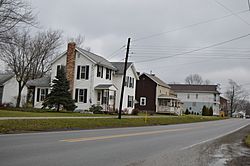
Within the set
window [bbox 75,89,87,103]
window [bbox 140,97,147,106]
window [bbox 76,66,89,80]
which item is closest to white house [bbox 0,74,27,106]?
window [bbox 75,89,87,103]

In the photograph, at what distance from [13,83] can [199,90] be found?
6304 cm

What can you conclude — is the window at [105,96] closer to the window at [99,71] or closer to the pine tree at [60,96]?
the window at [99,71]

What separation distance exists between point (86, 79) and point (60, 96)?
6082 millimetres

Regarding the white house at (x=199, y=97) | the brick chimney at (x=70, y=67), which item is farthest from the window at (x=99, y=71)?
the white house at (x=199, y=97)

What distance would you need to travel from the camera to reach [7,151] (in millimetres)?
11047

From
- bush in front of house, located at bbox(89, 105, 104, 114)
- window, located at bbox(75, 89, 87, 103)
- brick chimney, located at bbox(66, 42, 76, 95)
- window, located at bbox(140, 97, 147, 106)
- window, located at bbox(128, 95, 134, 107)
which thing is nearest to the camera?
bush in front of house, located at bbox(89, 105, 104, 114)

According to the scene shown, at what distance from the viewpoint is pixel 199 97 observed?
4250 inches

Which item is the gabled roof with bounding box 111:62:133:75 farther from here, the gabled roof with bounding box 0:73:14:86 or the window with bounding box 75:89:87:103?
the gabled roof with bounding box 0:73:14:86

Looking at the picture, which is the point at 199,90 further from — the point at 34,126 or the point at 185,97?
the point at 34,126

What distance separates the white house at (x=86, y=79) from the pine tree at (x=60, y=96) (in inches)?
154

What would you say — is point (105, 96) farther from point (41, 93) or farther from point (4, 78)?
point (4, 78)

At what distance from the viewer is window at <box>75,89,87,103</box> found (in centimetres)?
4697

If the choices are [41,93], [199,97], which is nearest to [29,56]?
[41,93]

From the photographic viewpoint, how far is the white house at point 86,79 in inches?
1837
